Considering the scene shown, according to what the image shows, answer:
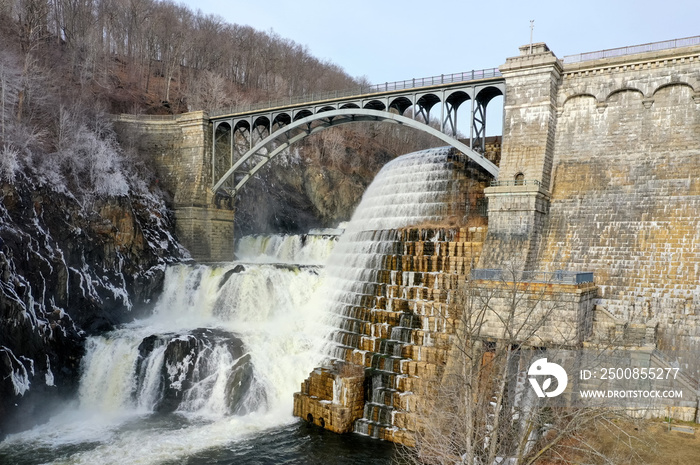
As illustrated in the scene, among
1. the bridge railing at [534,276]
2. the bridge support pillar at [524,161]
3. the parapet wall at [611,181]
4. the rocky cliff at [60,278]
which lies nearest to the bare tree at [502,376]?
the bridge railing at [534,276]

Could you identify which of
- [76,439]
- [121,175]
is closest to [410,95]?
[121,175]

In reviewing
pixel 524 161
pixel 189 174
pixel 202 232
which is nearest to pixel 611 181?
pixel 524 161

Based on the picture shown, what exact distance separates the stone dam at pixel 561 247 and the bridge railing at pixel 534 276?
11 cm

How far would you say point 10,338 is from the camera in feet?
61.8

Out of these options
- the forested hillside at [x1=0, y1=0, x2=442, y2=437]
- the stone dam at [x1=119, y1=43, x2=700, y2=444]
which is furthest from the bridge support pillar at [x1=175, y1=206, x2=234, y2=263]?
the stone dam at [x1=119, y1=43, x2=700, y2=444]

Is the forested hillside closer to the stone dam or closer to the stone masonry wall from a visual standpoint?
the stone dam

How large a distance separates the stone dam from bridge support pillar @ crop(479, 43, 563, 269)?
0.05 metres

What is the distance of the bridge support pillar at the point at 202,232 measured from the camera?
32094mm

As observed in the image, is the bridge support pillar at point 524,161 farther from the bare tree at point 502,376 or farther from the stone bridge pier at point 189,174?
the stone bridge pier at point 189,174

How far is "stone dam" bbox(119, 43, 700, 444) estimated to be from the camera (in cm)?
1697

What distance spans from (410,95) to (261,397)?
1571cm

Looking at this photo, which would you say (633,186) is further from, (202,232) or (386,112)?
(202,232)

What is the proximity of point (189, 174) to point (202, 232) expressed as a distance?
169 inches

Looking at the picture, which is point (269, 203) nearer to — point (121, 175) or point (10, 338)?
point (121, 175)
